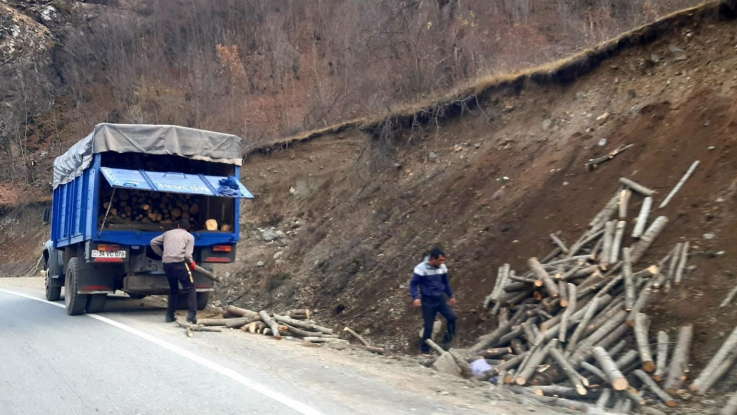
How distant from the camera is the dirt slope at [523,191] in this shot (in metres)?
9.37

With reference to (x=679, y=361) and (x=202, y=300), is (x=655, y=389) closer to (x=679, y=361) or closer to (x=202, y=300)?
(x=679, y=361)

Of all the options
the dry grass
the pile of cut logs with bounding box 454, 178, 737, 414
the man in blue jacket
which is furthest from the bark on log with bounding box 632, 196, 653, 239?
the dry grass

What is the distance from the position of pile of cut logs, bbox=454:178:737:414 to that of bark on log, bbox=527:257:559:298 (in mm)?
18

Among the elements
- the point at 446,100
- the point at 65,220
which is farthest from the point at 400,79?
the point at 65,220

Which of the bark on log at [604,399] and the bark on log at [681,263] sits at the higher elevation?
the bark on log at [681,263]

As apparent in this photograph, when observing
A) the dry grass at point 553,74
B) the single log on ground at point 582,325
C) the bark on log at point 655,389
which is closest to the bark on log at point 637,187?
the single log on ground at point 582,325

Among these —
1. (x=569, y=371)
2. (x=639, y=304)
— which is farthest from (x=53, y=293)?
(x=639, y=304)

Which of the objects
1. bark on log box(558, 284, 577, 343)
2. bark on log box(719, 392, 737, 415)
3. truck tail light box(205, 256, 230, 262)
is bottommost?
bark on log box(719, 392, 737, 415)

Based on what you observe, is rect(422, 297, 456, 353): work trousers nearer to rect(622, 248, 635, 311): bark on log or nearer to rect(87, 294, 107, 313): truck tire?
rect(622, 248, 635, 311): bark on log

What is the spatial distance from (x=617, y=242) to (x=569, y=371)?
8.48 feet

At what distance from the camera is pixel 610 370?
23.2ft

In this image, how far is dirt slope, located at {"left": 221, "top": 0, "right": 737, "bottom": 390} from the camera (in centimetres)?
937

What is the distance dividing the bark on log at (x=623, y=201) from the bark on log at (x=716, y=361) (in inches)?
126

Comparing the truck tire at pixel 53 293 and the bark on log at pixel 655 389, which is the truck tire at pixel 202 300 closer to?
the truck tire at pixel 53 293
